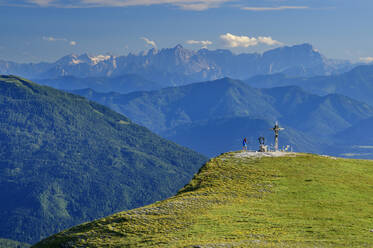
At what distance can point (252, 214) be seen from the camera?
5794 cm

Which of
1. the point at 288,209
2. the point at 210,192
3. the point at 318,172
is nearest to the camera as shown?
the point at 288,209

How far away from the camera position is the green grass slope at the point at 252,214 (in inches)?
1994

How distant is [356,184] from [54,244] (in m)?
41.1

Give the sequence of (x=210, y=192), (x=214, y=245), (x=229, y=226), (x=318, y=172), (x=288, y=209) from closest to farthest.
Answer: (x=214, y=245) < (x=229, y=226) < (x=288, y=209) < (x=210, y=192) < (x=318, y=172)

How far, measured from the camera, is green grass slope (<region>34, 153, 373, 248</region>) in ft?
166

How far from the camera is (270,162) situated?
78500mm

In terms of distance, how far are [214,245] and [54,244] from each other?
2020 cm

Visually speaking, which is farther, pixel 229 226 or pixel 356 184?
pixel 356 184

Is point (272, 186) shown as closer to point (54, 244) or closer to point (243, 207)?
point (243, 207)

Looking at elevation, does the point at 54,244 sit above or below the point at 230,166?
below

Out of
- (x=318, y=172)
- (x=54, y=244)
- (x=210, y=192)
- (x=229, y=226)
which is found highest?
(x=318, y=172)

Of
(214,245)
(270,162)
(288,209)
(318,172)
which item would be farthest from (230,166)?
(214,245)

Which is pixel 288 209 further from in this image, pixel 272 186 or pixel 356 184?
pixel 356 184

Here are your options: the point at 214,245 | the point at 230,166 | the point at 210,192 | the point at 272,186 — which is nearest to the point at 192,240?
the point at 214,245
